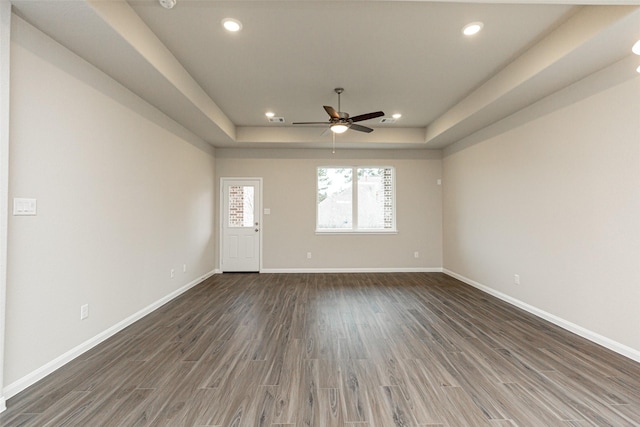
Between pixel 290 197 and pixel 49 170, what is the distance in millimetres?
4077

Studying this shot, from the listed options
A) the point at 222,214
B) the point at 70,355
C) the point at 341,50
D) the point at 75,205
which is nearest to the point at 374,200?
the point at 222,214

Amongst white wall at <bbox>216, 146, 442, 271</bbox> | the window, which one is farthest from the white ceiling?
→ the window

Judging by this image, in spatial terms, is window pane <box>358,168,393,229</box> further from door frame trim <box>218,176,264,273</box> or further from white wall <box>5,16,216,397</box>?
white wall <box>5,16,216,397</box>

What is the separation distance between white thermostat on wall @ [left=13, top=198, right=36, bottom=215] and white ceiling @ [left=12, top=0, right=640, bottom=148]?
131cm

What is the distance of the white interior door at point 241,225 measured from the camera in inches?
235

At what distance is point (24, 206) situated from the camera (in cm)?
203

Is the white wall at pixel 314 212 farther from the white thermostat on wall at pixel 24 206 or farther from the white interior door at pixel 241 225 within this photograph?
the white thermostat on wall at pixel 24 206

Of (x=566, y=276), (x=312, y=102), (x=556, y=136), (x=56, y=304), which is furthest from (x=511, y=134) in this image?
(x=56, y=304)

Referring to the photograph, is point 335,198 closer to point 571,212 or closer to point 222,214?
point 222,214

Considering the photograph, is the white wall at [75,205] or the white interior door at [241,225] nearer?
the white wall at [75,205]

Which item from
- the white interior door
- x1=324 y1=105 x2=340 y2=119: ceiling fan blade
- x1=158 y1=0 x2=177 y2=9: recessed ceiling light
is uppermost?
x1=158 y1=0 x2=177 y2=9: recessed ceiling light

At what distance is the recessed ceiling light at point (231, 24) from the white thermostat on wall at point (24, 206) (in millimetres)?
2109

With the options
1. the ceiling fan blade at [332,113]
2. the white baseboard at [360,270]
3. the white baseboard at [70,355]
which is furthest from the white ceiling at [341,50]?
the white baseboard at [360,270]

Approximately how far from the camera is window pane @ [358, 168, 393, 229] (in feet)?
20.2
